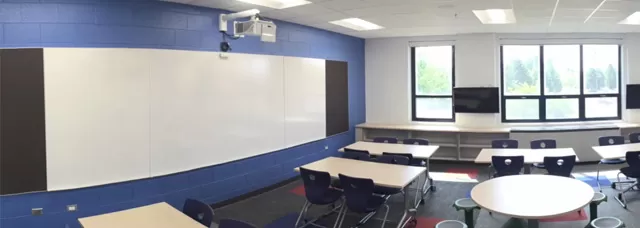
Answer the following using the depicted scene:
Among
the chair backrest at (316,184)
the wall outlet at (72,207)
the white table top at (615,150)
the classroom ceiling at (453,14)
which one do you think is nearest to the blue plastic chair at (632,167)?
the white table top at (615,150)

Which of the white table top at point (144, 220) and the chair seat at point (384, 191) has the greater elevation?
the white table top at point (144, 220)

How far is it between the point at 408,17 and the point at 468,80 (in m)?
2.93

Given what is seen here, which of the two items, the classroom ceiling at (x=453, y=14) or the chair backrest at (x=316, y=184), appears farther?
the classroom ceiling at (x=453, y=14)

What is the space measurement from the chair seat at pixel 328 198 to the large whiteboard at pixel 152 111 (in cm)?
167

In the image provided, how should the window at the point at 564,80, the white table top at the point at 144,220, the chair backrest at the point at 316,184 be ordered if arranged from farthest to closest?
the window at the point at 564,80
the chair backrest at the point at 316,184
the white table top at the point at 144,220

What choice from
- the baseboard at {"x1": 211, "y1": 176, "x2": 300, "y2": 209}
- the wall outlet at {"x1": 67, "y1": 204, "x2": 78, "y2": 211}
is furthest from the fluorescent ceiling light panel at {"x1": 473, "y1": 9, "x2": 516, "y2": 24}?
the wall outlet at {"x1": 67, "y1": 204, "x2": 78, "y2": 211}

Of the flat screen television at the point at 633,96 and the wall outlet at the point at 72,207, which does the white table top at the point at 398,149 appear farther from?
the flat screen television at the point at 633,96

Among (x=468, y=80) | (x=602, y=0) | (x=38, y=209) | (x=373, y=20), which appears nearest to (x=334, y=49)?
(x=373, y=20)

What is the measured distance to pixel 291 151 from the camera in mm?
6879

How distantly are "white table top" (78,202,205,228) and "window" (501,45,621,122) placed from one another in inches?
298

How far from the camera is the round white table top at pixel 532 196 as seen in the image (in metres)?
3.21

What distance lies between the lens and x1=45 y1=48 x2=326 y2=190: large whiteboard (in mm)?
4188

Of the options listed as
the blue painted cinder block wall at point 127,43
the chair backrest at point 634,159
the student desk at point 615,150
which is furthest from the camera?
the student desk at point 615,150

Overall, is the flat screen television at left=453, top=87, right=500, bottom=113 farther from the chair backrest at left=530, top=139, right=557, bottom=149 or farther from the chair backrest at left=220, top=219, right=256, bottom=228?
the chair backrest at left=220, top=219, right=256, bottom=228
